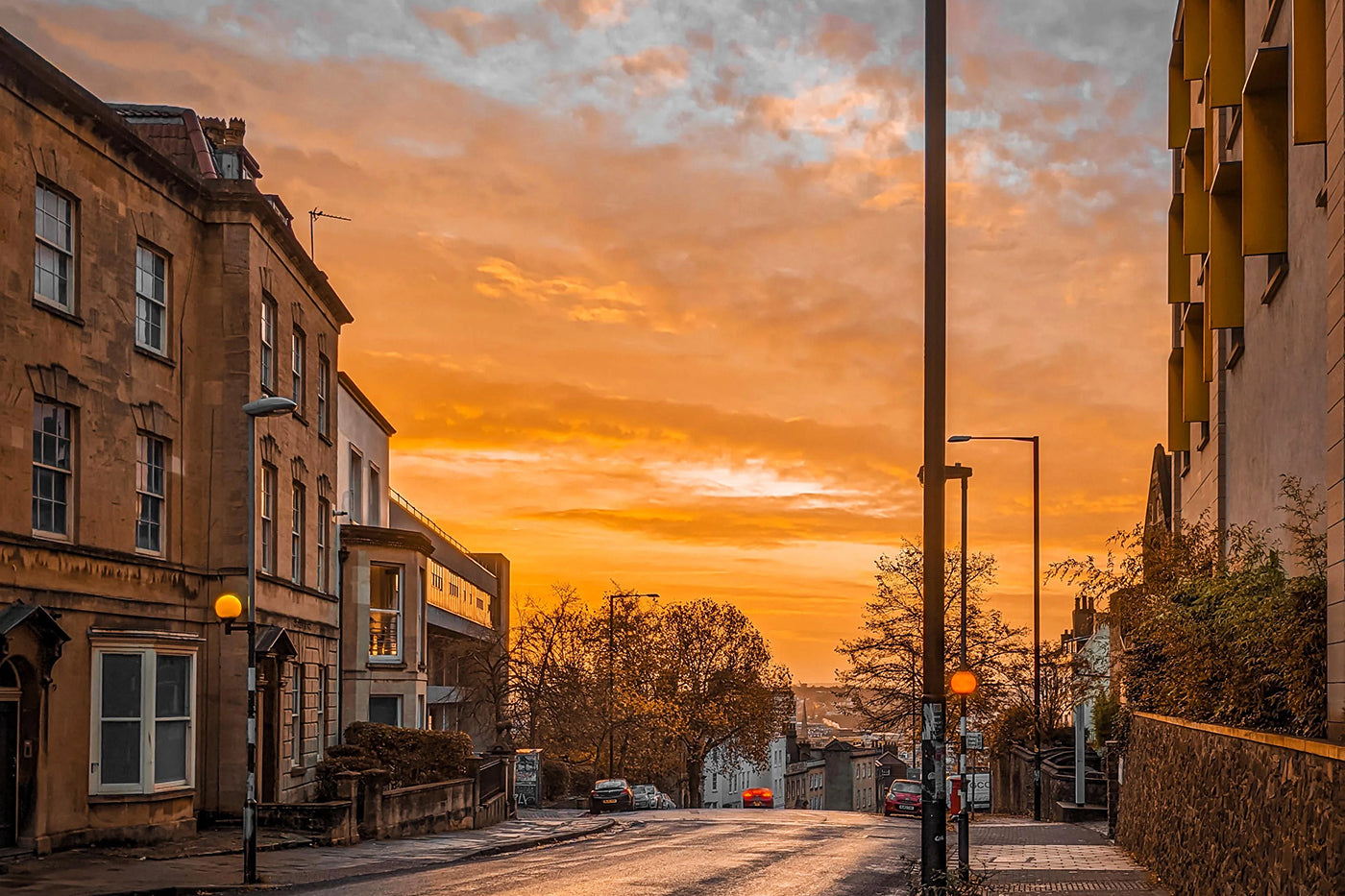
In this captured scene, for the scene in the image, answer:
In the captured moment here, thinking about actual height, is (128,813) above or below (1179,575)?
below

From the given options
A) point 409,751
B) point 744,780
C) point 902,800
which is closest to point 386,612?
point 409,751

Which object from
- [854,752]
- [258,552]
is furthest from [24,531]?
[854,752]

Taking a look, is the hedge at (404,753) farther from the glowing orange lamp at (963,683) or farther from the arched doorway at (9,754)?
the glowing orange lamp at (963,683)

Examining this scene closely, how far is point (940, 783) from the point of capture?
11.0 meters

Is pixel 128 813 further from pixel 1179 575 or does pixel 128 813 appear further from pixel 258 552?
pixel 1179 575

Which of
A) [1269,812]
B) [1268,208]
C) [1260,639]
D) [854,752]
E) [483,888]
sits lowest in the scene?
[854,752]

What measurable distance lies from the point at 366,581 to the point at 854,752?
4779 inches

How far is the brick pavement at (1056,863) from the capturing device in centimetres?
1991

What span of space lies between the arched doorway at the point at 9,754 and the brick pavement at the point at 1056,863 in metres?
13.4

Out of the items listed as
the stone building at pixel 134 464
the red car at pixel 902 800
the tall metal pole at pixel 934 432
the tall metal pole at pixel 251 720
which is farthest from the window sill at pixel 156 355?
the red car at pixel 902 800

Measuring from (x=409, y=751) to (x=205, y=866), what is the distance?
43.4ft

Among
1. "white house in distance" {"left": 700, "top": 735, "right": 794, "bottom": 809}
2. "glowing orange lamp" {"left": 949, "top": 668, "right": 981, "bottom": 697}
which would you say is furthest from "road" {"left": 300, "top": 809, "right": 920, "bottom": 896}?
"white house in distance" {"left": 700, "top": 735, "right": 794, "bottom": 809}

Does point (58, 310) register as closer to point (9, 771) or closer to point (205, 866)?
point (9, 771)

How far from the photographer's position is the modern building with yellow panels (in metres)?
13.1
